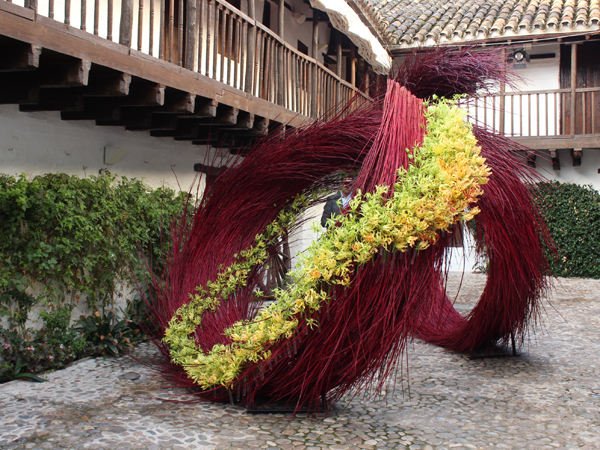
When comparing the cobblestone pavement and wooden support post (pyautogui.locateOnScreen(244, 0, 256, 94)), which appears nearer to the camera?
the cobblestone pavement

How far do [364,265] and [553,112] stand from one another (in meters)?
11.0

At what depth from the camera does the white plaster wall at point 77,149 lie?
4.84 meters

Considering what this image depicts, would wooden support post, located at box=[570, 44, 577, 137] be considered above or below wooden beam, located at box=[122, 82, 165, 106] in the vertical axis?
above

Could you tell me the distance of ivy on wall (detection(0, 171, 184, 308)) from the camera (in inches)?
178

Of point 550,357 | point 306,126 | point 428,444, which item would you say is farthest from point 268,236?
point 550,357

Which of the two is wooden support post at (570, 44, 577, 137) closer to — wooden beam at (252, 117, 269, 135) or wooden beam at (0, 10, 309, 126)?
wooden beam at (252, 117, 269, 135)

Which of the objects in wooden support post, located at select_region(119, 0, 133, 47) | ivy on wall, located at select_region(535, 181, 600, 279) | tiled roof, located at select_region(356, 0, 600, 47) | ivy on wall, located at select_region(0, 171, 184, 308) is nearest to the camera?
ivy on wall, located at select_region(0, 171, 184, 308)

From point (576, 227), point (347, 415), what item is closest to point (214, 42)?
point (347, 415)

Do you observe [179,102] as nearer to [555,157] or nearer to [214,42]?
[214,42]

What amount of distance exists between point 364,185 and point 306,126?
0.90m

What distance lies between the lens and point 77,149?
5.57 m

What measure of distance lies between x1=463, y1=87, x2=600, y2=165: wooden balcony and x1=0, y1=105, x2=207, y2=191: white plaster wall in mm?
7180

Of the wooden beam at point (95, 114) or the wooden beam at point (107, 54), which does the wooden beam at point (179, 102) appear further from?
the wooden beam at point (95, 114)

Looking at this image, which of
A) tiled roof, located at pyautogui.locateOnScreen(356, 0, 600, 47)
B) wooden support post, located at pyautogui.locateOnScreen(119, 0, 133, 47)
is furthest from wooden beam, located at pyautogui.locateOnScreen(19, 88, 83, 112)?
tiled roof, located at pyautogui.locateOnScreen(356, 0, 600, 47)
